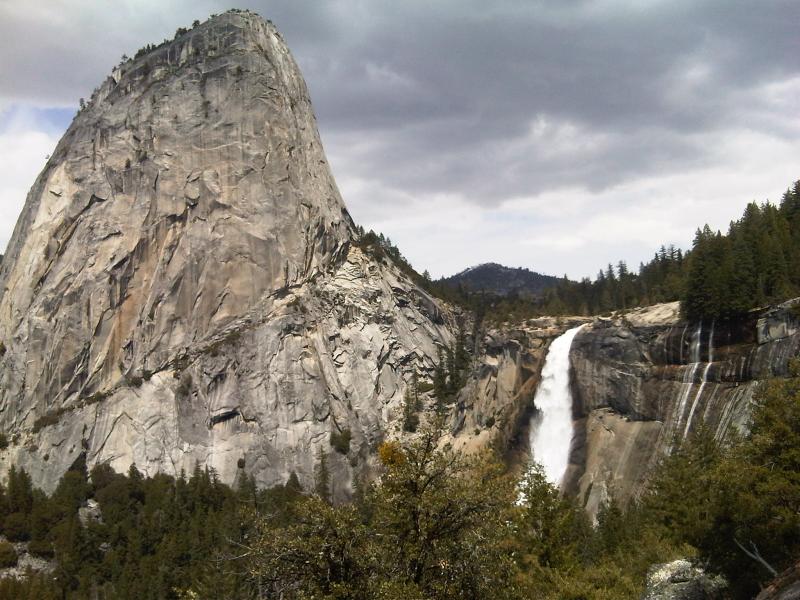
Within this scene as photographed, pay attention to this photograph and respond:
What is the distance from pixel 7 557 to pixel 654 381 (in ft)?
248

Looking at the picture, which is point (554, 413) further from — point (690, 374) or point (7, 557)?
point (7, 557)

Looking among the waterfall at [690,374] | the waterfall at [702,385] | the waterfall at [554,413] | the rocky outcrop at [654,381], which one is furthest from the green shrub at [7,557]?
the waterfall at [702,385]

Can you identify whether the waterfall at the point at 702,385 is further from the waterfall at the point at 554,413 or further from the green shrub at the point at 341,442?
the green shrub at the point at 341,442

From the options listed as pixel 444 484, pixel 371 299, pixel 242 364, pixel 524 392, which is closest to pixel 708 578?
pixel 444 484

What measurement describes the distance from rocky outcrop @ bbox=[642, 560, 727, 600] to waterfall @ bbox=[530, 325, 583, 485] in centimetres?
4604

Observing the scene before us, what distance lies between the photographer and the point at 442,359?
12181 cm

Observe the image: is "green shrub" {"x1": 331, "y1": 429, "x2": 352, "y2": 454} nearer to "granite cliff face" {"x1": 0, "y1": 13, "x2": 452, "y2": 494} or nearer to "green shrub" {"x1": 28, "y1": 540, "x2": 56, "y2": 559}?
"granite cliff face" {"x1": 0, "y1": 13, "x2": 452, "y2": 494}

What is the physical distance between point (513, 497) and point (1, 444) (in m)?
110

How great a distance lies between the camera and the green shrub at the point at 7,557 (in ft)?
270

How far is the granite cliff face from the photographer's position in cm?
10338

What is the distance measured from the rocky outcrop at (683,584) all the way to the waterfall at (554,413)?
46.0m

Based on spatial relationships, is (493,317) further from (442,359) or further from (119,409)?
(119,409)

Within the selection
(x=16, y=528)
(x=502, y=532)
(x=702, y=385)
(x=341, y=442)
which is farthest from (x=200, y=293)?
(x=502, y=532)

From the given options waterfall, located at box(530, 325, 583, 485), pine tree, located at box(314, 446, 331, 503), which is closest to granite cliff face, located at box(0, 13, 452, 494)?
pine tree, located at box(314, 446, 331, 503)
